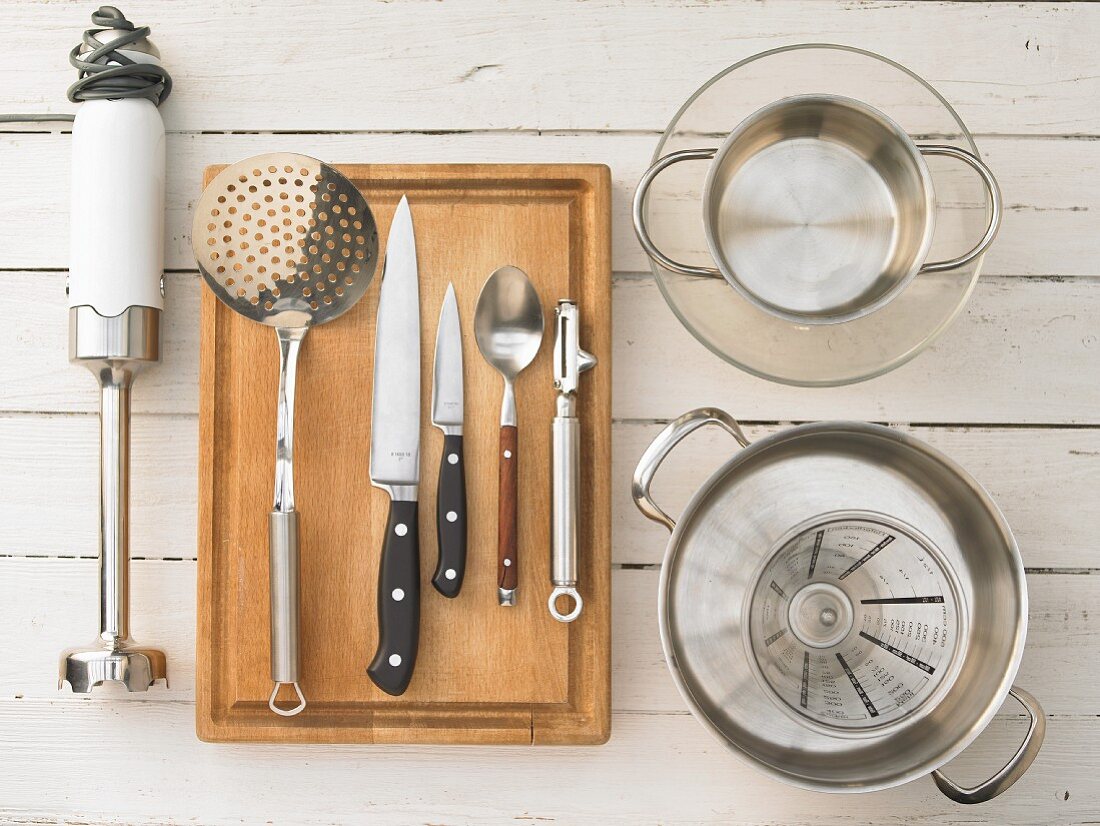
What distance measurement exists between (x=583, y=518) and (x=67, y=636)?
1.45ft

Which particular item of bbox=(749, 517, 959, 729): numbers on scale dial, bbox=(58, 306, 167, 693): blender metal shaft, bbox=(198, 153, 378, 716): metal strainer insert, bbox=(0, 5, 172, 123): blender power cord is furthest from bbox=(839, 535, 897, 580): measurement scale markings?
bbox=(0, 5, 172, 123): blender power cord

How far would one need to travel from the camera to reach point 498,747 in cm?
68

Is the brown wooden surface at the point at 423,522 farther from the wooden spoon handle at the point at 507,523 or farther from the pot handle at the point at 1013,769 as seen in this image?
the pot handle at the point at 1013,769

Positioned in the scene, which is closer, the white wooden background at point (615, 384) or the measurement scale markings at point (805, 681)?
the measurement scale markings at point (805, 681)

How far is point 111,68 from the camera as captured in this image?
647mm

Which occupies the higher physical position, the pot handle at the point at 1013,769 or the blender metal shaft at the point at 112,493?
the blender metal shaft at the point at 112,493

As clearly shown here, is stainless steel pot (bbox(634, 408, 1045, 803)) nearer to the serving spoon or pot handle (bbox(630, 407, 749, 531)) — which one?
pot handle (bbox(630, 407, 749, 531))

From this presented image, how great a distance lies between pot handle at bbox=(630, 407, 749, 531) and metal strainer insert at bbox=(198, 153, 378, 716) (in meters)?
0.27

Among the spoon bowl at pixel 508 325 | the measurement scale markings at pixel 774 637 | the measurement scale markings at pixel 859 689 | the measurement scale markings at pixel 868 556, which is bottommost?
the measurement scale markings at pixel 859 689

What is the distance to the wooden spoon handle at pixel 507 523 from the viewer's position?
64 cm

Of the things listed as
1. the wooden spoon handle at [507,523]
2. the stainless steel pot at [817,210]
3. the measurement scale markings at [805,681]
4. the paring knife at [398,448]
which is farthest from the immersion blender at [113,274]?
the measurement scale markings at [805,681]

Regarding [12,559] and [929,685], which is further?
[12,559]

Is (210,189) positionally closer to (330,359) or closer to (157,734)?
(330,359)

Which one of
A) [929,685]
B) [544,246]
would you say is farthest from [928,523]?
[544,246]
